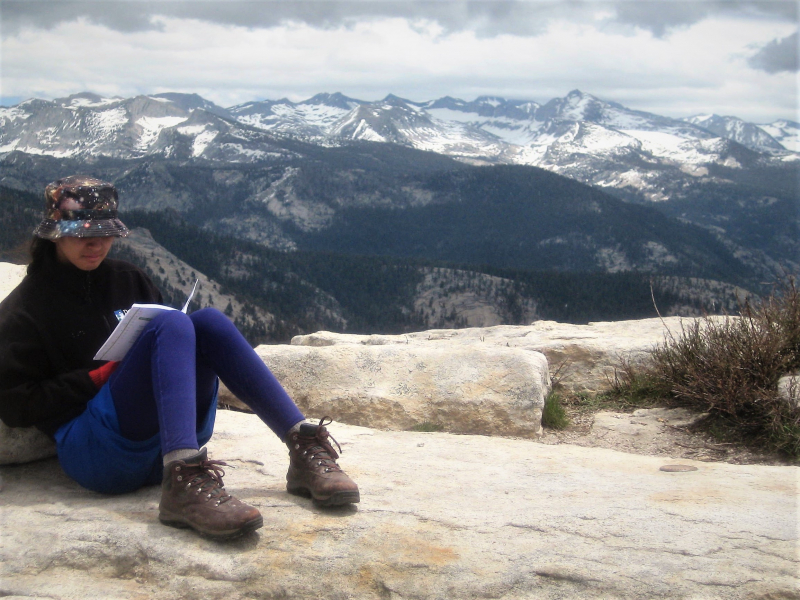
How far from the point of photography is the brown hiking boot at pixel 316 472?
4.20m

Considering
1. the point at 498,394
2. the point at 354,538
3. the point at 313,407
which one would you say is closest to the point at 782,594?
the point at 354,538

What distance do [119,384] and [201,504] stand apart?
91 centimetres

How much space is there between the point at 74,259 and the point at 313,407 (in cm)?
381

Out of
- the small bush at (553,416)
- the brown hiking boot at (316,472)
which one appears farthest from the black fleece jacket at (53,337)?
the small bush at (553,416)

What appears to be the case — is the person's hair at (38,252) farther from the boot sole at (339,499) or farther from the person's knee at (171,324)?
the boot sole at (339,499)

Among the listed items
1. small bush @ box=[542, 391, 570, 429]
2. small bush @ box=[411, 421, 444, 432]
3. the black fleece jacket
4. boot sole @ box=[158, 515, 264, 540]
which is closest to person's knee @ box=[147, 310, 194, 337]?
the black fleece jacket

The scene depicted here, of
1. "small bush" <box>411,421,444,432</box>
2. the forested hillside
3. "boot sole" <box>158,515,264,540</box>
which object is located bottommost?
the forested hillside

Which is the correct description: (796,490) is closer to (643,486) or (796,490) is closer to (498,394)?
(643,486)

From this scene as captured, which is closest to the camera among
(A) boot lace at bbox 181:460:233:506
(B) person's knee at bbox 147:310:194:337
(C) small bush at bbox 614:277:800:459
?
(A) boot lace at bbox 181:460:233:506

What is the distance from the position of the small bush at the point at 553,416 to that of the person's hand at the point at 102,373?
4.62 meters

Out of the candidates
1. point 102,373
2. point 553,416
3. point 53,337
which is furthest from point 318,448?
point 553,416

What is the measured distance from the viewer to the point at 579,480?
496cm

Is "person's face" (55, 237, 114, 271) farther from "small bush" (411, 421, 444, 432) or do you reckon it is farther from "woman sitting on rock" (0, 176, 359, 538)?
"small bush" (411, 421, 444, 432)

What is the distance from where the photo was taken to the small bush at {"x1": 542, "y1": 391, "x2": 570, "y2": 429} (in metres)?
7.30
